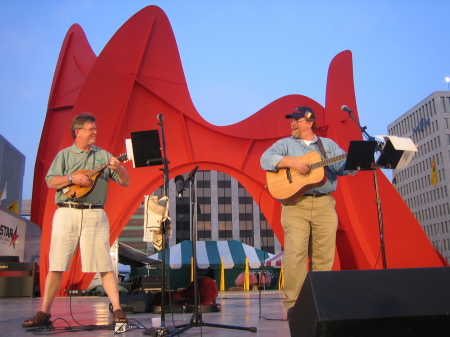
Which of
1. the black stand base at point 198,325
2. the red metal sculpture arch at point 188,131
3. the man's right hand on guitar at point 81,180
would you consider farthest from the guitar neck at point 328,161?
the red metal sculpture arch at point 188,131

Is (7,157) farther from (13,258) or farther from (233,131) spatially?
(233,131)

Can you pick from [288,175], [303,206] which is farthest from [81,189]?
[303,206]

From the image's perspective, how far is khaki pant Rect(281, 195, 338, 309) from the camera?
180 inches

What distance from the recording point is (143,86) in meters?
13.3

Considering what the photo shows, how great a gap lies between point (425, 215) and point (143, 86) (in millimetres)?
74378

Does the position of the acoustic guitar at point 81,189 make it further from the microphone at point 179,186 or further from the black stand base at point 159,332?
the black stand base at point 159,332

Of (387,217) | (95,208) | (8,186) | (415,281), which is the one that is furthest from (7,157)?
(415,281)

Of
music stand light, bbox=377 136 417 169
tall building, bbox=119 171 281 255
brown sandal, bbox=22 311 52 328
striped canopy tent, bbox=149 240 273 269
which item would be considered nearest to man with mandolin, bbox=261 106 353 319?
music stand light, bbox=377 136 417 169

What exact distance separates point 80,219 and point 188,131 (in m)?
9.14

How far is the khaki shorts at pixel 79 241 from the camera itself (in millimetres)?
4402

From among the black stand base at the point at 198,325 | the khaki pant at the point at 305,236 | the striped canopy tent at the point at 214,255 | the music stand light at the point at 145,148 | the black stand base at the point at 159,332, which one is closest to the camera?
the black stand base at the point at 159,332

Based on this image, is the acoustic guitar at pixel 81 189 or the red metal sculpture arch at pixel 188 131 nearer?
the acoustic guitar at pixel 81 189

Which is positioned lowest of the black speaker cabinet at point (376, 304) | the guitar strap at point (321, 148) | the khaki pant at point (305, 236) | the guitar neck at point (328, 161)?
the black speaker cabinet at point (376, 304)

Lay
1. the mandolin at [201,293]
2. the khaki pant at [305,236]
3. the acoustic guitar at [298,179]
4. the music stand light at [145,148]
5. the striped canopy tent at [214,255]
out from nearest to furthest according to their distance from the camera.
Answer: the music stand light at [145,148] → the acoustic guitar at [298,179] → the khaki pant at [305,236] → the mandolin at [201,293] → the striped canopy tent at [214,255]
